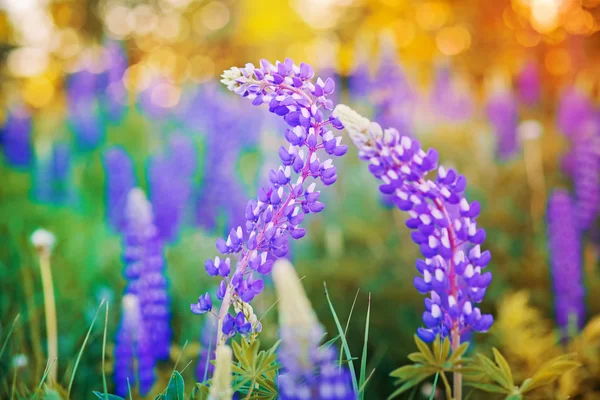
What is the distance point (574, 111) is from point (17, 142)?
6692 mm

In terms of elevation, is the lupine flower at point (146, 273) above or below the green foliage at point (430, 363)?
below

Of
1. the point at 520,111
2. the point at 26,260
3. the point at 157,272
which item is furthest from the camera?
the point at 520,111

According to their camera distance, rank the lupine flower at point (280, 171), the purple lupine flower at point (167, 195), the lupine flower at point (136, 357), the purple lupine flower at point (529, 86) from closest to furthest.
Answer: the lupine flower at point (280, 171), the lupine flower at point (136, 357), the purple lupine flower at point (167, 195), the purple lupine flower at point (529, 86)

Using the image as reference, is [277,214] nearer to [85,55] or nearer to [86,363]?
[86,363]

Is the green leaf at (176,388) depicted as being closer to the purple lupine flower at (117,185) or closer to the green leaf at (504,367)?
the green leaf at (504,367)

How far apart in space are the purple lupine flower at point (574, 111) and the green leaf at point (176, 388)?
5.92 m

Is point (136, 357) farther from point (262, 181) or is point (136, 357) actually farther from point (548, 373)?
point (262, 181)

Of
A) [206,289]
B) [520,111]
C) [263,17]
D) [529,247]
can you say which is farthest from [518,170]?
[263,17]

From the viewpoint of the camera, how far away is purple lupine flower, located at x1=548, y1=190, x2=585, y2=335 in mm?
3090

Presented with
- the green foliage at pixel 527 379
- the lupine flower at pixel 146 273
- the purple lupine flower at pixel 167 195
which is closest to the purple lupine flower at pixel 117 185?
the purple lupine flower at pixel 167 195

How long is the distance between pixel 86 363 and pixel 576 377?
2.49m

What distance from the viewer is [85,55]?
8.48m

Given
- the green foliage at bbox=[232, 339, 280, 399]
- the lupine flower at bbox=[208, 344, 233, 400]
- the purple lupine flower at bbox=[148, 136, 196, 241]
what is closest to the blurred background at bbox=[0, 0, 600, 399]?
the purple lupine flower at bbox=[148, 136, 196, 241]

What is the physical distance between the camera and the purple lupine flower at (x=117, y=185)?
405 cm
